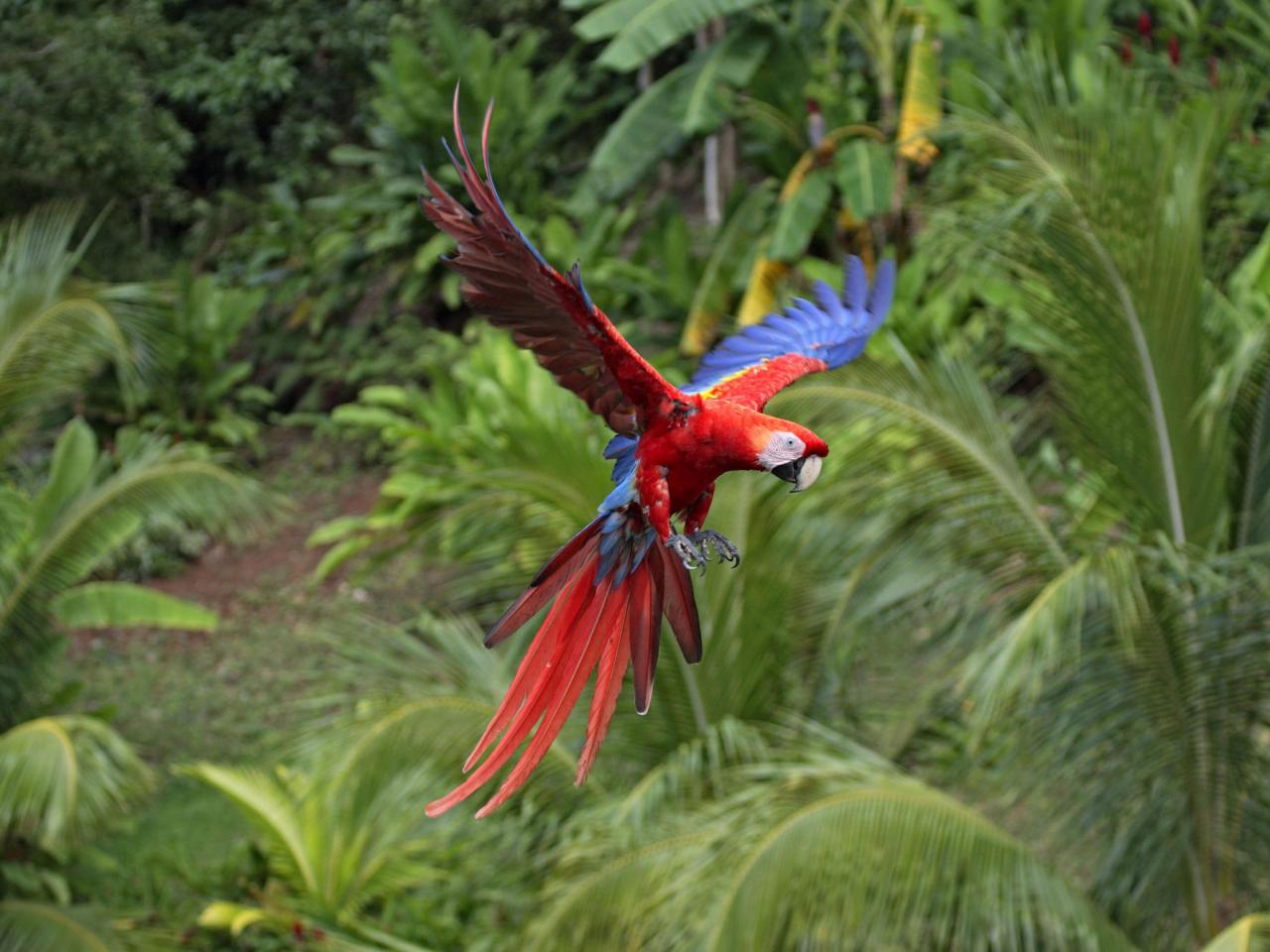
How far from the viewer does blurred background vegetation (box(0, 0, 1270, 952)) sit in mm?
4480

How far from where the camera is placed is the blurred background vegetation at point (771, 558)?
4.48 metres

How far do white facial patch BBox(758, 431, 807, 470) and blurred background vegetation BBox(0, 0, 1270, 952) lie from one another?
2108mm

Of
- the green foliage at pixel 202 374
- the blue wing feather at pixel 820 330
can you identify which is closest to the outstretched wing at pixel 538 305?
the blue wing feather at pixel 820 330

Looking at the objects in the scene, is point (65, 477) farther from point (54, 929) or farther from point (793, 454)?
point (793, 454)

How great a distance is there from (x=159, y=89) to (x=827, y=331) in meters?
10.9

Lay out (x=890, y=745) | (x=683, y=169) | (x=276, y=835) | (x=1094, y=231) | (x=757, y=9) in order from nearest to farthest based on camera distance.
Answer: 1. (x=1094, y=231)
2. (x=890, y=745)
3. (x=276, y=835)
4. (x=757, y=9)
5. (x=683, y=169)

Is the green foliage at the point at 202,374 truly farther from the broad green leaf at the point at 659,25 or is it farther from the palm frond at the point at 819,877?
the palm frond at the point at 819,877

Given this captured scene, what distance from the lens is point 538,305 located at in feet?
6.76

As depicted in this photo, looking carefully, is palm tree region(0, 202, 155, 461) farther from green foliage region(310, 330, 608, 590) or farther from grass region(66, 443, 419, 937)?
green foliage region(310, 330, 608, 590)

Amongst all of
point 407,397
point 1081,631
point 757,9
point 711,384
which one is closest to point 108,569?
point 407,397

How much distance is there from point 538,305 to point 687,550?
18.8 inches

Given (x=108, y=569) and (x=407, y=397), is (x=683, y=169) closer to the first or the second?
(x=407, y=397)

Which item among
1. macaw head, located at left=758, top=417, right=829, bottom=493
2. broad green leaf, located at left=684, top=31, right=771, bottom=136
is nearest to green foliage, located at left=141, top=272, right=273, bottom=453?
broad green leaf, located at left=684, top=31, right=771, bottom=136

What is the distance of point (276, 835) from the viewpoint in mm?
6387
